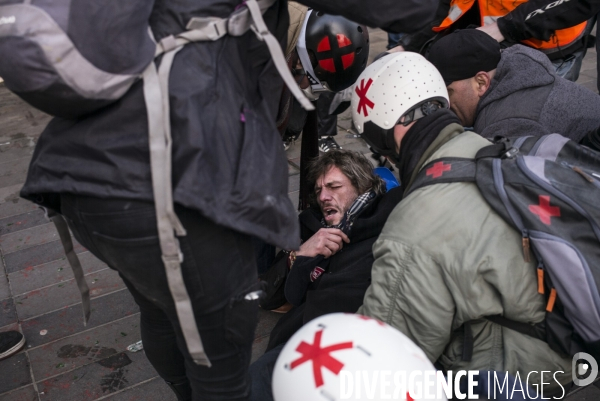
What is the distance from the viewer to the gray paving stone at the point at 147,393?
2504mm

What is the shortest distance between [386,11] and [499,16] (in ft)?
6.98

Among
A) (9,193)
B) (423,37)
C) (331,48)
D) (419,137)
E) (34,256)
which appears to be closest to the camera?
(419,137)

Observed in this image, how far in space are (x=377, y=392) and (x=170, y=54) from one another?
0.94 metres

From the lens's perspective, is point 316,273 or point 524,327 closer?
point 524,327

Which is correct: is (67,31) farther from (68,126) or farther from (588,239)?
→ (588,239)

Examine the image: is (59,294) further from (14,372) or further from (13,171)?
(13,171)

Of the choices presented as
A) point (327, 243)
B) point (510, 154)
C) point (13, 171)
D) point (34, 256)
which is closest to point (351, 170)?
point (327, 243)

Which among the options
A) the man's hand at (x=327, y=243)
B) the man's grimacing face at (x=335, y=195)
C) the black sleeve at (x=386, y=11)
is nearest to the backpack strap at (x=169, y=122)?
the black sleeve at (x=386, y=11)

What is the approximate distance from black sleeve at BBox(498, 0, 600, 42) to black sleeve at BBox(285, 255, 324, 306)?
163 cm

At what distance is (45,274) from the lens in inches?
135

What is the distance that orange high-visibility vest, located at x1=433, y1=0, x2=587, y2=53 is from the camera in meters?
3.11

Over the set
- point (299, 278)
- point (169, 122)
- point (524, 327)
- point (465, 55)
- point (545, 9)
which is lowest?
point (299, 278)

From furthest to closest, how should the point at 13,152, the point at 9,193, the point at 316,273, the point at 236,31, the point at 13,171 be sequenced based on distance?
the point at 13,152 < the point at 13,171 < the point at 9,193 < the point at 316,273 < the point at 236,31

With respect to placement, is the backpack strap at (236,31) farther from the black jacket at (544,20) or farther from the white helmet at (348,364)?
the black jacket at (544,20)
